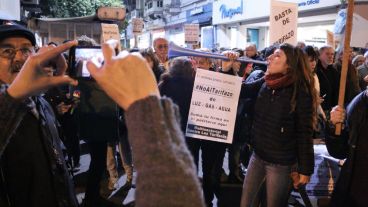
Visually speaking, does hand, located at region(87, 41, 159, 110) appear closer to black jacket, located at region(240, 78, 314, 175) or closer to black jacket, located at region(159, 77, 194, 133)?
black jacket, located at region(240, 78, 314, 175)

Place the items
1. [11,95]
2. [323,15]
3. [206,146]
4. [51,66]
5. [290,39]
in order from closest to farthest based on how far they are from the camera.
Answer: [11,95] → [51,66] → [206,146] → [290,39] → [323,15]

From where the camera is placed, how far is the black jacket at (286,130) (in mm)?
3119

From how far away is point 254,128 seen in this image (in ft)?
11.3

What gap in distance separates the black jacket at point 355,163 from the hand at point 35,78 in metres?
2.17

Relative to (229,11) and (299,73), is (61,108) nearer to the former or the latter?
(299,73)

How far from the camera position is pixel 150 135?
848 mm

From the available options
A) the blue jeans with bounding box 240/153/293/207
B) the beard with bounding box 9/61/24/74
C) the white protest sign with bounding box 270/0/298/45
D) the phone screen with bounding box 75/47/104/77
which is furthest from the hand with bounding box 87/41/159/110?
the white protest sign with bounding box 270/0/298/45

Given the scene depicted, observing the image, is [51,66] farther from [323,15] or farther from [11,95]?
[323,15]

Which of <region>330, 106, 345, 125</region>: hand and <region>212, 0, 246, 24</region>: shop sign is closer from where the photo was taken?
<region>330, 106, 345, 125</region>: hand

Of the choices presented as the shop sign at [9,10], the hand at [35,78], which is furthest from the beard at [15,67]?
the shop sign at [9,10]

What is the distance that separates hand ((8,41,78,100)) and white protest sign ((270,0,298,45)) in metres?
4.36

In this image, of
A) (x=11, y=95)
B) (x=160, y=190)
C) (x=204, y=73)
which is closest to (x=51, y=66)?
(x=11, y=95)

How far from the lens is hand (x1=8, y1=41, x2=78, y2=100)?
122 centimetres

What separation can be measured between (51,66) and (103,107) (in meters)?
3.18
